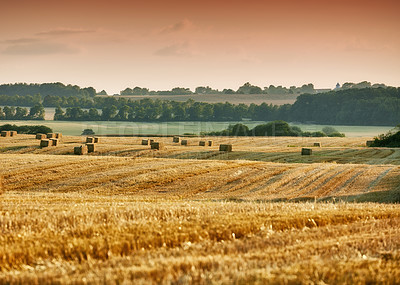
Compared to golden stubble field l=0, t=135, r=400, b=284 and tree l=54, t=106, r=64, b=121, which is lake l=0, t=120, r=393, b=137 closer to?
tree l=54, t=106, r=64, b=121

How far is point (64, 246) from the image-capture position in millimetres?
6438

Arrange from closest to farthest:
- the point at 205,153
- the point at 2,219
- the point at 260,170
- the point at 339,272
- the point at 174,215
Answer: the point at 339,272 < the point at 2,219 < the point at 174,215 < the point at 260,170 < the point at 205,153

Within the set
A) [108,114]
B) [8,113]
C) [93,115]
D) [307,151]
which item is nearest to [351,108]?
[108,114]

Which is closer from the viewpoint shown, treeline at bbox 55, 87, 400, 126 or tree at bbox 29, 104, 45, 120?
treeline at bbox 55, 87, 400, 126

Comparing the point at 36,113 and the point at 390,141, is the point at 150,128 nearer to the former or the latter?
the point at 36,113

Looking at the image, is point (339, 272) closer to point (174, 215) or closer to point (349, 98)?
point (174, 215)

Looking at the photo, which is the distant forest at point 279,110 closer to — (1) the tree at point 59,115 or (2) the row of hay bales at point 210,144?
(1) the tree at point 59,115

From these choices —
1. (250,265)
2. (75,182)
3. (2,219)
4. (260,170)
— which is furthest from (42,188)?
(250,265)

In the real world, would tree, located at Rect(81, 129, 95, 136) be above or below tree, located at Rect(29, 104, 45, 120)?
below

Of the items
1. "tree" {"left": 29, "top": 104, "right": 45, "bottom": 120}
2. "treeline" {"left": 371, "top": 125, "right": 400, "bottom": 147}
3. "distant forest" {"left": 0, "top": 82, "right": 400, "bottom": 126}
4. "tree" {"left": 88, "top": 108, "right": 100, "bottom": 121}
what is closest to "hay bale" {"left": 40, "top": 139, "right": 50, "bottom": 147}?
"treeline" {"left": 371, "top": 125, "right": 400, "bottom": 147}

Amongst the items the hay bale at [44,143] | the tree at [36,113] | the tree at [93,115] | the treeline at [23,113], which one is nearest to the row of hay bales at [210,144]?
the hay bale at [44,143]

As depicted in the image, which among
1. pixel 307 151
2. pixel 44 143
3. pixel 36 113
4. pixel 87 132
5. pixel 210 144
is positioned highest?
pixel 36 113

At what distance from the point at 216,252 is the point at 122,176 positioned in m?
17.6

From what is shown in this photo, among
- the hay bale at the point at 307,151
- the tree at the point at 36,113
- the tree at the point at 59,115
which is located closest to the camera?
the hay bale at the point at 307,151
